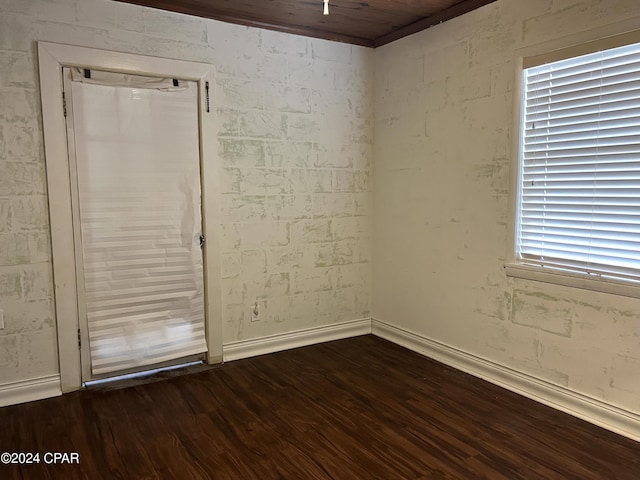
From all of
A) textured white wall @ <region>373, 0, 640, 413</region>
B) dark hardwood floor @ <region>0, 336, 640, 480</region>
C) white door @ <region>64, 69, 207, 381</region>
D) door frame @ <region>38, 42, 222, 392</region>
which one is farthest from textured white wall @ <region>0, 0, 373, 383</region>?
dark hardwood floor @ <region>0, 336, 640, 480</region>

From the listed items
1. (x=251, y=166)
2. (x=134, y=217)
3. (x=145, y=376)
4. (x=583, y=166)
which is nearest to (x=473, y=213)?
(x=583, y=166)

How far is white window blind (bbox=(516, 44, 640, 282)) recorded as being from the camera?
2473 millimetres

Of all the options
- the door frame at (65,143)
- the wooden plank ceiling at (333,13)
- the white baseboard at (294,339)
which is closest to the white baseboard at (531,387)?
the white baseboard at (294,339)

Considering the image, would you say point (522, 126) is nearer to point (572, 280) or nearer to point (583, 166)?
point (583, 166)

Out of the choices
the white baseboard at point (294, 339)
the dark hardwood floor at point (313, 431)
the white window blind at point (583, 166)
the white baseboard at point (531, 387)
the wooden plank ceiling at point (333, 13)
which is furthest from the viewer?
the white baseboard at point (294, 339)

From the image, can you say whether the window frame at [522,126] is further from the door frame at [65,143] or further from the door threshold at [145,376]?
the door threshold at [145,376]

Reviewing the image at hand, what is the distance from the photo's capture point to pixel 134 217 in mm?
3260

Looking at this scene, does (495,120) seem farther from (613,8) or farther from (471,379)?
(471,379)

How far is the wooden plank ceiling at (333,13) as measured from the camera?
3.22 m

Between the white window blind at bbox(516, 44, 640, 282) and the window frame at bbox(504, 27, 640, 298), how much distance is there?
3 cm

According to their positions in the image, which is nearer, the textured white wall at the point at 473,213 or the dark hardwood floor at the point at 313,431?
the dark hardwood floor at the point at 313,431

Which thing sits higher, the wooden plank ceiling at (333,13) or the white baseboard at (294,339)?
the wooden plank ceiling at (333,13)

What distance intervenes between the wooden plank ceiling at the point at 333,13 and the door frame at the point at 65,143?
1.27ft

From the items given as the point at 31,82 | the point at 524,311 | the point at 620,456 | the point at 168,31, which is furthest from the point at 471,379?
the point at 31,82
